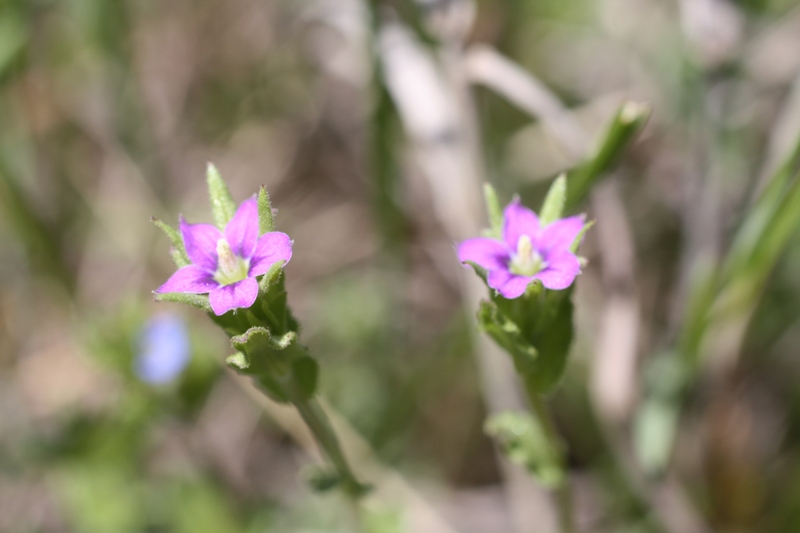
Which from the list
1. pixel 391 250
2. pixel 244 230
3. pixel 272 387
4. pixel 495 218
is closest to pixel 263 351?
pixel 272 387

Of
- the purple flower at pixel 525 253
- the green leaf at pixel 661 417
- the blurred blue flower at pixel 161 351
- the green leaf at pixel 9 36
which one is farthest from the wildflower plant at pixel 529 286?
the green leaf at pixel 9 36

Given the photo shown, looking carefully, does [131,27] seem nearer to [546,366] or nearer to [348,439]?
[348,439]

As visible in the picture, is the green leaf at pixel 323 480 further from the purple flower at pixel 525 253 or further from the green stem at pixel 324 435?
the purple flower at pixel 525 253

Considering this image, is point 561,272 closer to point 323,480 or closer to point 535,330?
point 535,330

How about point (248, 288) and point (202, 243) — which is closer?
point (248, 288)

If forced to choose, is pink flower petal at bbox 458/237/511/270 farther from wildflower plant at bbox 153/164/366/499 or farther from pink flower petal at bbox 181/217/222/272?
pink flower petal at bbox 181/217/222/272

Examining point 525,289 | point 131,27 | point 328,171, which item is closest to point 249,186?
point 328,171

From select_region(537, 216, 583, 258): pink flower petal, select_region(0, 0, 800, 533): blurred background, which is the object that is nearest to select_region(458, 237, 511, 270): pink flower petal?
select_region(537, 216, 583, 258): pink flower petal
